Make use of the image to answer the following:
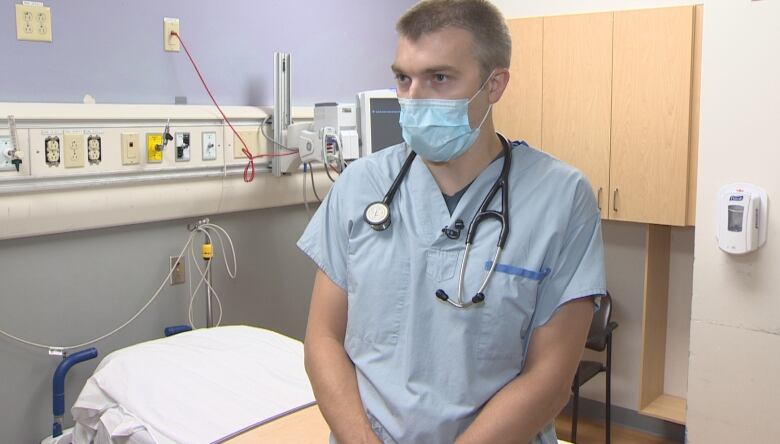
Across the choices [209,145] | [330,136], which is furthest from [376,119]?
[209,145]

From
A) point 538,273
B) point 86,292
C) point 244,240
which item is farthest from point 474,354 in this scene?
point 244,240

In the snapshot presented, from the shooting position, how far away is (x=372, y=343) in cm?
133

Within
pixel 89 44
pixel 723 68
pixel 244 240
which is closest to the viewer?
pixel 89 44

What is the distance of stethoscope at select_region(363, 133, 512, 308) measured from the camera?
124 centimetres

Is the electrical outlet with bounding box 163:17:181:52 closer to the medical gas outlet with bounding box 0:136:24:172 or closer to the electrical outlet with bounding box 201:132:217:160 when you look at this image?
the electrical outlet with bounding box 201:132:217:160

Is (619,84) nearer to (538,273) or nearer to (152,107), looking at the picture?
(152,107)

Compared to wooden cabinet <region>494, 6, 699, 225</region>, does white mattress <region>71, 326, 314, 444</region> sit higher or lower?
lower

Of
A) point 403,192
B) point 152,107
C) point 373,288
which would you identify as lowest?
point 373,288

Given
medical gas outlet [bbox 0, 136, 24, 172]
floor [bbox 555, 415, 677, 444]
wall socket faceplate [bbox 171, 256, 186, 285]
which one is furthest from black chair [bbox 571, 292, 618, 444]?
medical gas outlet [bbox 0, 136, 24, 172]

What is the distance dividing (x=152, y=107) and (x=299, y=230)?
2.89 feet

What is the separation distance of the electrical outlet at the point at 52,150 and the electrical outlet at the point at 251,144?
2.27 ft

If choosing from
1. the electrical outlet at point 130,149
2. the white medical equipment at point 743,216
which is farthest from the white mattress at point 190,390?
the white medical equipment at point 743,216

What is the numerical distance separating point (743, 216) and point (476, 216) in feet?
5.72

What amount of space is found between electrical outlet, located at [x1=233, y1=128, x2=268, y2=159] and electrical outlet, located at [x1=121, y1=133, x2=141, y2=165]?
16.5 inches
